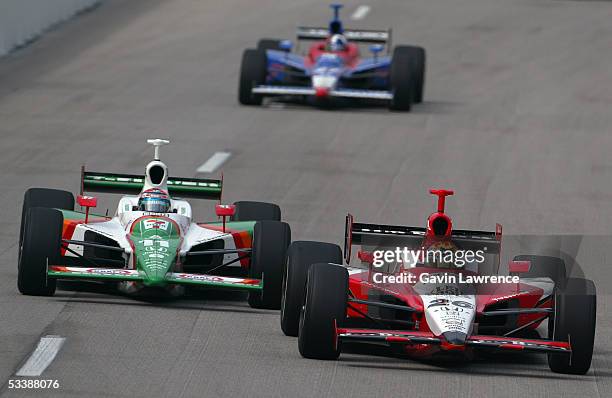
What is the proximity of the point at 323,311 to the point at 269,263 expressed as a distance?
8.39ft

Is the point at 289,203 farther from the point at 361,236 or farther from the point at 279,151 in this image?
the point at 361,236

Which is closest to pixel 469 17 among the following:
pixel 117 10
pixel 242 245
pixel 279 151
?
pixel 117 10

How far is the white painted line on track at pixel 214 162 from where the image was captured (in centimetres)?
2648

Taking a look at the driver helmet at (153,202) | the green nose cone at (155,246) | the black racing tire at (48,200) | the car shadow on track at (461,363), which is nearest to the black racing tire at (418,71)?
the black racing tire at (48,200)

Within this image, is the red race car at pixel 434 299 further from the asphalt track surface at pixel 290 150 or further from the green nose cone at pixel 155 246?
the green nose cone at pixel 155 246

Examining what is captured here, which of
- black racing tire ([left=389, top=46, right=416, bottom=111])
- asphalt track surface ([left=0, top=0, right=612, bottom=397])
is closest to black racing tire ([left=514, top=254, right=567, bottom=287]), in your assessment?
asphalt track surface ([left=0, top=0, right=612, bottom=397])

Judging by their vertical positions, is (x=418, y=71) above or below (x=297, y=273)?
above

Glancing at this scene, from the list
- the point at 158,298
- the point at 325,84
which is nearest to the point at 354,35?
the point at 325,84

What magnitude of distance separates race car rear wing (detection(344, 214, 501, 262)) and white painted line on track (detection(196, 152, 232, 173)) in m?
11.3

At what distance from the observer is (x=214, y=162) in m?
27.3

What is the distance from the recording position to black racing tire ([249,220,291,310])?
16156 mm

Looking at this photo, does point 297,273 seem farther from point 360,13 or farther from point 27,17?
point 360,13

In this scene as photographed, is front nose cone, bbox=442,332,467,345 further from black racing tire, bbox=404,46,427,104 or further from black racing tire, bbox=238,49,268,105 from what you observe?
black racing tire, bbox=404,46,427,104

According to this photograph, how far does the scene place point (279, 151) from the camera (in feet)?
94.1
